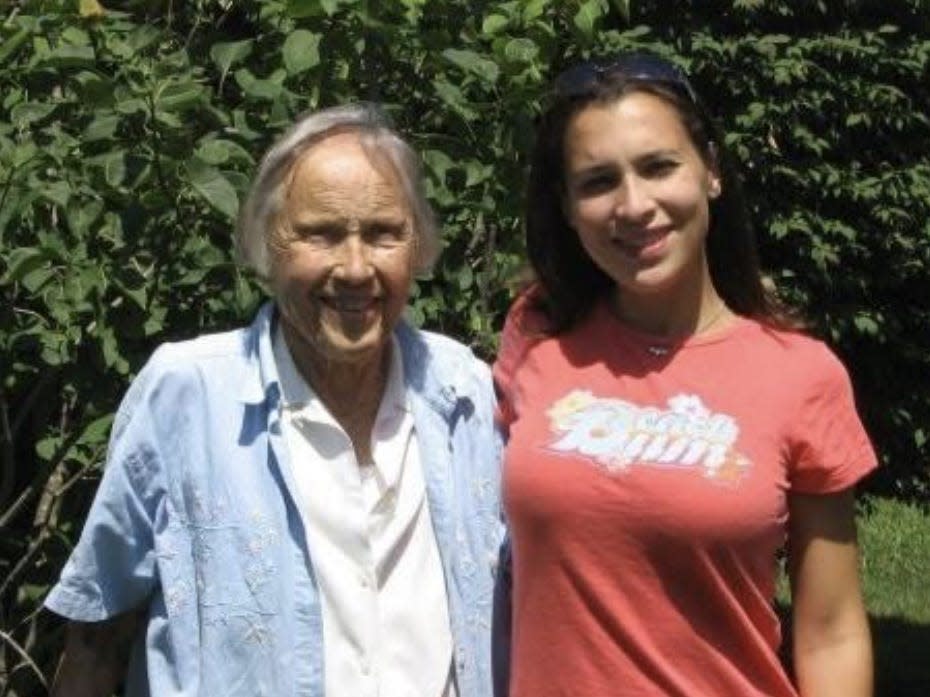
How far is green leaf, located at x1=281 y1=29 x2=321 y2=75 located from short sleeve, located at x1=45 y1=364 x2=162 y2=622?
2.36 feet

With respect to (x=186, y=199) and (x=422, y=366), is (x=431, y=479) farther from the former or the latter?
(x=186, y=199)

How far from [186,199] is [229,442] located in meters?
0.67

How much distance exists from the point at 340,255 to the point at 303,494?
333 mm

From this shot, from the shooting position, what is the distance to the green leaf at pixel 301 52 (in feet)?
11.0

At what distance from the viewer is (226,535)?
2770mm

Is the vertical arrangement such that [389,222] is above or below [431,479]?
above

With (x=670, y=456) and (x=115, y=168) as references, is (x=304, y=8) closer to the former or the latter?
(x=115, y=168)

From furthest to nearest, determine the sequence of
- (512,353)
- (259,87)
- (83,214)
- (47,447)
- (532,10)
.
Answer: (532,10), (47,447), (259,87), (83,214), (512,353)

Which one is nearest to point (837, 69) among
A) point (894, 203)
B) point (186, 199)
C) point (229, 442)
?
point (894, 203)

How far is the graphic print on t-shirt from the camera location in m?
2.75

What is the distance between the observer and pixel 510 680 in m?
2.91

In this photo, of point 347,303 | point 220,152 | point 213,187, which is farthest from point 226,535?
point 220,152

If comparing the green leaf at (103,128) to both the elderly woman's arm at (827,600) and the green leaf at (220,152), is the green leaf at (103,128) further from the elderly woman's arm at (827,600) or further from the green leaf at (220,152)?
the elderly woman's arm at (827,600)

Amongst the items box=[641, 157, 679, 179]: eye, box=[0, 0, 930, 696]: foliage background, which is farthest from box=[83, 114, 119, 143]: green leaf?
box=[641, 157, 679, 179]: eye
